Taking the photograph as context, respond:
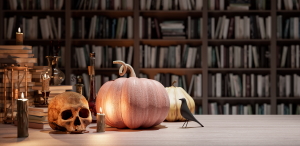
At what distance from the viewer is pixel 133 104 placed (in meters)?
1.28

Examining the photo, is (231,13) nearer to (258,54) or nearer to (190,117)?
(258,54)

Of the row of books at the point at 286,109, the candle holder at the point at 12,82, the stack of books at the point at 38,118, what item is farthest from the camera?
the row of books at the point at 286,109

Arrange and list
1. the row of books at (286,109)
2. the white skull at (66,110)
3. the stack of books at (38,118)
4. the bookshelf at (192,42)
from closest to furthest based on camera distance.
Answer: the white skull at (66,110), the stack of books at (38,118), the bookshelf at (192,42), the row of books at (286,109)

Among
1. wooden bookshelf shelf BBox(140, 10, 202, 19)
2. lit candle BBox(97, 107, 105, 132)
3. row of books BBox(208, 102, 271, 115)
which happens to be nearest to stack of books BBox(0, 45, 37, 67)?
lit candle BBox(97, 107, 105, 132)

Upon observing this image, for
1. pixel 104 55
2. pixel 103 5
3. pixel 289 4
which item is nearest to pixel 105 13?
pixel 103 5

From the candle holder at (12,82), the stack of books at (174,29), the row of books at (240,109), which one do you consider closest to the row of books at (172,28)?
the stack of books at (174,29)

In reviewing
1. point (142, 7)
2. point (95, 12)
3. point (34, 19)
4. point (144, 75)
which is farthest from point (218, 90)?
point (34, 19)

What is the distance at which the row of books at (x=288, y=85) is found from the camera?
165 inches

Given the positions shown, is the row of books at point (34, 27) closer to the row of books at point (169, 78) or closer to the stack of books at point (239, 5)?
the row of books at point (169, 78)

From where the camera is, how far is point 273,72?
4164 millimetres

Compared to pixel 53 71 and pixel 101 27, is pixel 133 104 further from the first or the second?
pixel 101 27

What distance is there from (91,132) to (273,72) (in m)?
3.27

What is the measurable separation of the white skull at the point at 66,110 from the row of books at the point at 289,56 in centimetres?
334

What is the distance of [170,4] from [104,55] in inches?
34.4
